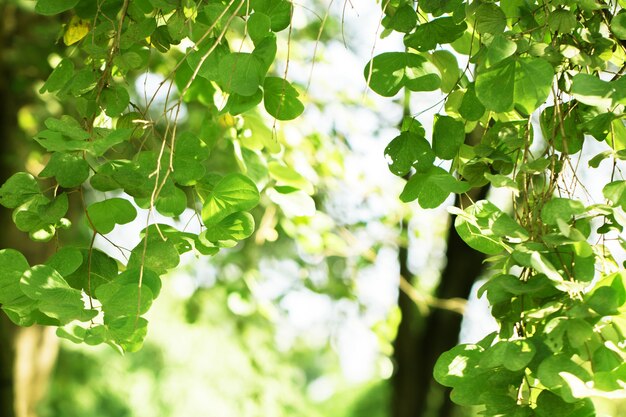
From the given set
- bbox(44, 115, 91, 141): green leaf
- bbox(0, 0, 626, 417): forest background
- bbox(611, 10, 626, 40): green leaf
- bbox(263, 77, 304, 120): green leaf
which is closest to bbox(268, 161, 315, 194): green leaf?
bbox(0, 0, 626, 417): forest background

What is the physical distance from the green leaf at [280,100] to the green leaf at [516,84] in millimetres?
263

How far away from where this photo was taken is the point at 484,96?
0.71 metres

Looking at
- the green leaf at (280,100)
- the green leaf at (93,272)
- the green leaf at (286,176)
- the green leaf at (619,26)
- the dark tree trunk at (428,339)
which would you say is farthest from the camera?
the dark tree trunk at (428,339)

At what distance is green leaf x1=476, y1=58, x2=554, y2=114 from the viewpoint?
2.23 feet

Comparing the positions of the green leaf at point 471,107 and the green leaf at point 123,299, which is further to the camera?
the green leaf at point 471,107

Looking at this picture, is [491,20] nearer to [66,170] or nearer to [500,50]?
[500,50]

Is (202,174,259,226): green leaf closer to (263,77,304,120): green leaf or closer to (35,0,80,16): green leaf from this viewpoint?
(263,77,304,120): green leaf

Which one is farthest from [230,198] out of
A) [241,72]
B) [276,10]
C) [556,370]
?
[556,370]

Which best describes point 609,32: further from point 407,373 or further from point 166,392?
point 166,392

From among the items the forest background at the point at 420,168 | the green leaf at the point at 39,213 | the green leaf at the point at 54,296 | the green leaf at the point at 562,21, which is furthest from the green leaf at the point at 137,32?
the green leaf at the point at 562,21

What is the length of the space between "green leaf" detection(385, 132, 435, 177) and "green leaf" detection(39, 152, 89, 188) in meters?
0.33

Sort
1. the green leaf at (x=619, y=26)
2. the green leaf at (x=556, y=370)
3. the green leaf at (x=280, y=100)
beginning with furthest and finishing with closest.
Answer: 1. the green leaf at (x=280, y=100)
2. the green leaf at (x=619, y=26)
3. the green leaf at (x=556, y=370)

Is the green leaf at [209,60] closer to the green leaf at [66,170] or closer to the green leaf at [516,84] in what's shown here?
the green leaf at [66,170]

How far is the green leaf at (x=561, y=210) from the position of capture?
2.05ft
